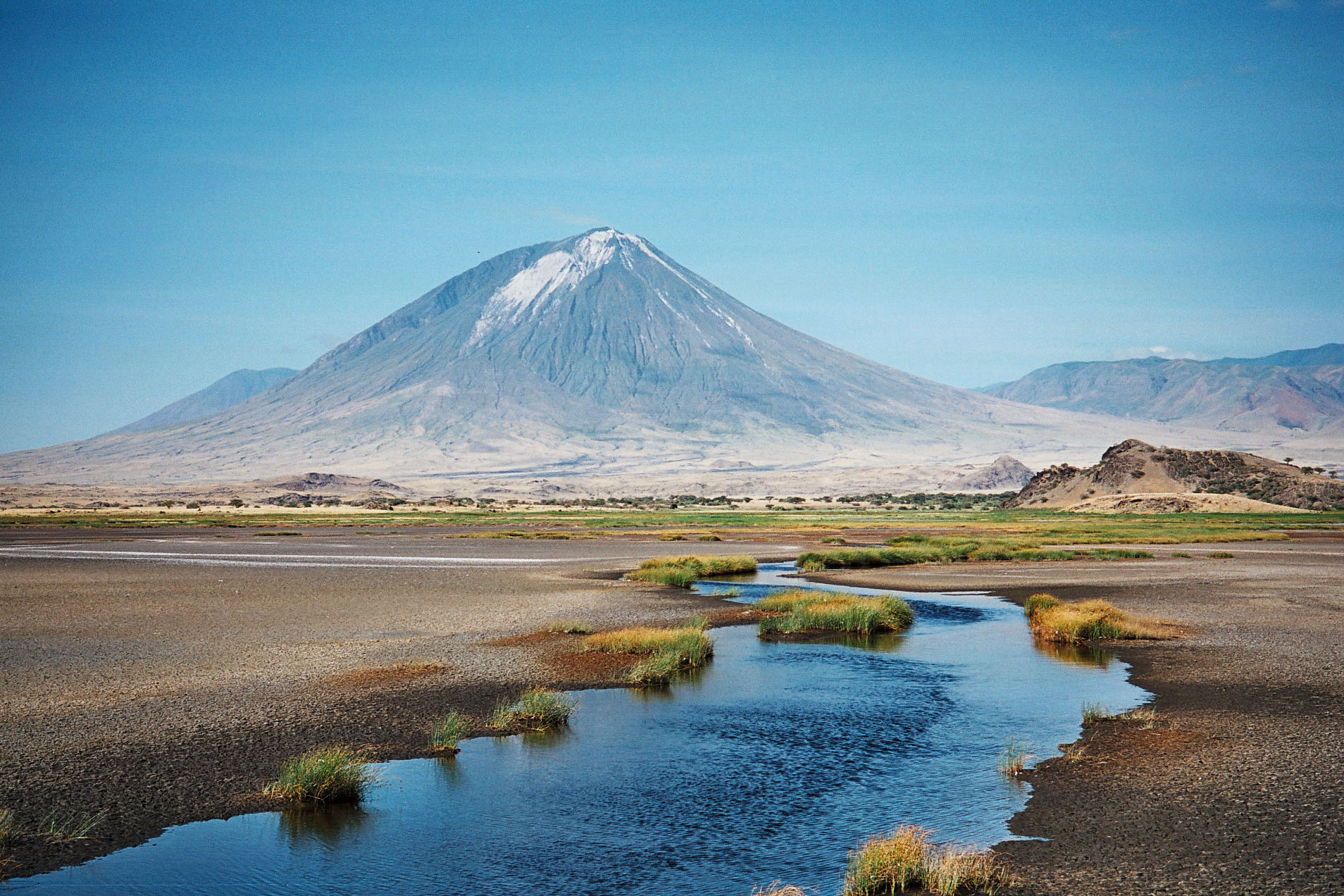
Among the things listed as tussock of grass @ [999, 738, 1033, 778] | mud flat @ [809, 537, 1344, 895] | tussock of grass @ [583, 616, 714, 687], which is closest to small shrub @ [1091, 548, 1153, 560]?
mud flat @ [809, 537, 1344, 895]

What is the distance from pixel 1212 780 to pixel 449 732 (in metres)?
9.15

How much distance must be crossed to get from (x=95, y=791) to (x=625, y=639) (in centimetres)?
1089

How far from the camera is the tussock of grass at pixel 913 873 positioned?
892 centimetres

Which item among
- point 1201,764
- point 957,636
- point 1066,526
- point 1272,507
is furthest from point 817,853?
point 1272,507

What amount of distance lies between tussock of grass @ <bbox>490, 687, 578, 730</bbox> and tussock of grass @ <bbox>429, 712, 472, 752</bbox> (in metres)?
0.47

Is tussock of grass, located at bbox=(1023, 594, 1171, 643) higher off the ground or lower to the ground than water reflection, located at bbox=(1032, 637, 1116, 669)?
higher

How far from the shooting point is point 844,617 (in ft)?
80.9

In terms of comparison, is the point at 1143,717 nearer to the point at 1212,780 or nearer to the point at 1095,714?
the point at 1095,714

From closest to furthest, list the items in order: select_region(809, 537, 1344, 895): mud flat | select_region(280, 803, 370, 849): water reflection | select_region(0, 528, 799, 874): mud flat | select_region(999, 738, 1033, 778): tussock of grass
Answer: select_region(809, 537, 1344, 895): mud flat
select_region(280, 803, 370, 849): water reflection
select_region(0, 528, 799, 874): mud flat
select_region(999, 738, 1033, 778): tussock of grass

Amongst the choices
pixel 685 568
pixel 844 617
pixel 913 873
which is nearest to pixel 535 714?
Answer: pixel 913 873

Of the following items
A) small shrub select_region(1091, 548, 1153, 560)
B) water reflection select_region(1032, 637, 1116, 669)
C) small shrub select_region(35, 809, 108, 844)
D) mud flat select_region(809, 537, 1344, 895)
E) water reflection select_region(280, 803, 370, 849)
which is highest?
small shrub select_region(35, 809, 108, 844)

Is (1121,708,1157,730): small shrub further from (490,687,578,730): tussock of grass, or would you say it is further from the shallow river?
(490,687,578,730): tussock of grass

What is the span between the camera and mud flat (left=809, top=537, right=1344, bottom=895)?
30.5 feet

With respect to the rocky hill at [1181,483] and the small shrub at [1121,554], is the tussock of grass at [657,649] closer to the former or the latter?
the small shrub at [1121,554]
